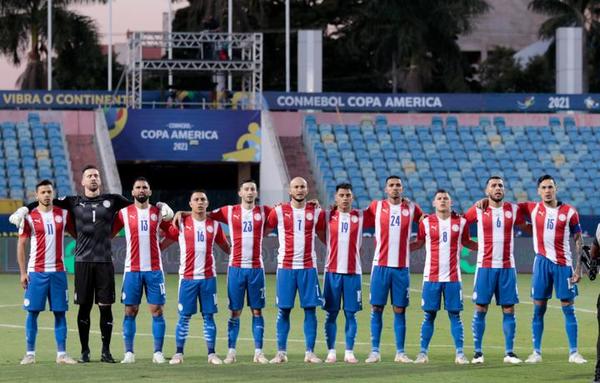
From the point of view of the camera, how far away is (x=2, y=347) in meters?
18.9

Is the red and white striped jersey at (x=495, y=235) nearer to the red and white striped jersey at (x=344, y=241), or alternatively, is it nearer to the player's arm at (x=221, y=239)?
the red and white striped jersey at (x=344, y=241)

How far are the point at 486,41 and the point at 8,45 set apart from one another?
30.8 metres

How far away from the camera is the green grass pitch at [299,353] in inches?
593

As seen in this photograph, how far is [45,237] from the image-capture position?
16953mm

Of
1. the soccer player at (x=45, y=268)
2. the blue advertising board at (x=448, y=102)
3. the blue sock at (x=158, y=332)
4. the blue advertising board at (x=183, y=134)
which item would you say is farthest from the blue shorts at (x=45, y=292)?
the blue advertising board at (x=448, y=102)

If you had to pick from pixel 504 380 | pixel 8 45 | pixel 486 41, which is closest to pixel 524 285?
pixel 504 380

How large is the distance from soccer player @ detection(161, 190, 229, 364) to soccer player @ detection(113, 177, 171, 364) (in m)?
0.24

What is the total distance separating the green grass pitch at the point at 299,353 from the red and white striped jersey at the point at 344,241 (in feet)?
3.65

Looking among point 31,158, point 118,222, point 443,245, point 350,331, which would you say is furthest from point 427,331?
point 31,158

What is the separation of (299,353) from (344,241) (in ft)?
5.57

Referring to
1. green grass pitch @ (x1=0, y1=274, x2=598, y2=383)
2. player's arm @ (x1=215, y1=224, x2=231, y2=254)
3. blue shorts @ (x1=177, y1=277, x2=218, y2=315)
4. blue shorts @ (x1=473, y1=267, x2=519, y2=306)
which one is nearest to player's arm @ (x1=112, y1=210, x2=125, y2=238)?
blue shorts @ (x1=177, y1=277, x2=218, y2=315)

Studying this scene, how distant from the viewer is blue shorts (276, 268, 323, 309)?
1705 cm

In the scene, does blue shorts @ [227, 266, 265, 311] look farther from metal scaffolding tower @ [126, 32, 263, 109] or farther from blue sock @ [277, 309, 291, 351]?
metal scaffolding tower @ [126, 32, 263, 109]

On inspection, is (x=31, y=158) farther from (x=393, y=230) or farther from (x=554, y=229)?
(x=554, y=229)
